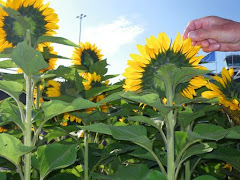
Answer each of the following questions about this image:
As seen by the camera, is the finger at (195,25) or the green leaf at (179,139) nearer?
the green leaf at (179,139)

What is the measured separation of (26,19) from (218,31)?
1197 millimetres

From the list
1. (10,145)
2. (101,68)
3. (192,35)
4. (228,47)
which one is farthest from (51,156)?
(228,47)

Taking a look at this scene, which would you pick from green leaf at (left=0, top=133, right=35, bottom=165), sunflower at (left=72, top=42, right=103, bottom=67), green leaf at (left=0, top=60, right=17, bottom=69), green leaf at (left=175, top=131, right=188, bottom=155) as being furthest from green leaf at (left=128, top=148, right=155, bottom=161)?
sunflower at (left=72, top=42, right=103, bottom=67)

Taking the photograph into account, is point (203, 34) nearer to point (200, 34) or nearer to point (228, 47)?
point (200, 34)

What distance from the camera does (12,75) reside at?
1776 mm

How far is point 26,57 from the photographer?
1.21 meters

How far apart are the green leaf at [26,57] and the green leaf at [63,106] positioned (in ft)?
0.49

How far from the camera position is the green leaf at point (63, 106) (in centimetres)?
121

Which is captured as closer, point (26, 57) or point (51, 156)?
point (26, 57)

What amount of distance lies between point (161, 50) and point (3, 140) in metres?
0.70

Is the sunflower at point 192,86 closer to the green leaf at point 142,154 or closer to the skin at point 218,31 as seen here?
the green leaf at point 142,154

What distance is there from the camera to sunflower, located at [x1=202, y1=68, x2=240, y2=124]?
1.70m

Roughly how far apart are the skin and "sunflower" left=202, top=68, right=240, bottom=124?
0.22 metres

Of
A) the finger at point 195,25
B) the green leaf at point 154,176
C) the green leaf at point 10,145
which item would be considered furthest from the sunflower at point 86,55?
the green leaf at point 154,176
